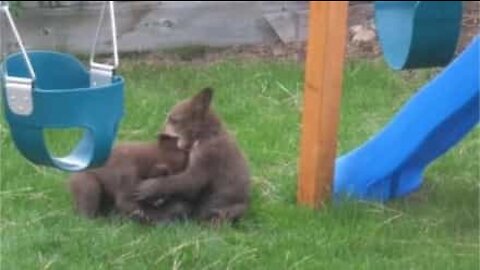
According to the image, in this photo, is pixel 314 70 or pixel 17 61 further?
pixel 314 70

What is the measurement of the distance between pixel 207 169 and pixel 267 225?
33 cm

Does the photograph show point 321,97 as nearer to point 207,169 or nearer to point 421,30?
A: point 207,169

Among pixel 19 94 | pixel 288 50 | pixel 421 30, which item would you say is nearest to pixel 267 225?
pixel 421 30

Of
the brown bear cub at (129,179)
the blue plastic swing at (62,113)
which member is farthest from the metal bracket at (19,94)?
the brown bear cub at (129,179)

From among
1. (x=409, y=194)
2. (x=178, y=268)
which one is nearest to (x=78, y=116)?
(x=178, y=268)

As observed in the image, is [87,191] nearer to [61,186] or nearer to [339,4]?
[61,186]

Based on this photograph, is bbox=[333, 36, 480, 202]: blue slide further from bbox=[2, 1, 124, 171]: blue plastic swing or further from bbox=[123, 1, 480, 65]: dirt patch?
bbox=[123, 1, 480, 65]: dirt patch

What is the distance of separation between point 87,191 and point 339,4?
126 cm

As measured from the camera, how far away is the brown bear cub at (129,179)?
5477mm

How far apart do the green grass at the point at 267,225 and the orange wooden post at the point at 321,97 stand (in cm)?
13

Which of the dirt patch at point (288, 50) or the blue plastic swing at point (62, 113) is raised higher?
the blue plastic swing at point (62, 113)

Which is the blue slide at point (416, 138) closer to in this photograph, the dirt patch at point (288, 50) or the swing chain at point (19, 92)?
the swing chain at point (19, 92)

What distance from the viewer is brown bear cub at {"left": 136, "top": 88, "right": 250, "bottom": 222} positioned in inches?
216

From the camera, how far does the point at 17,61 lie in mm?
4641
